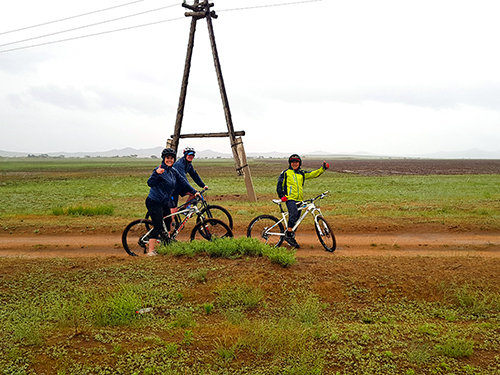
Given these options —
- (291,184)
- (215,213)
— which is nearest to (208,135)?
(215,213)

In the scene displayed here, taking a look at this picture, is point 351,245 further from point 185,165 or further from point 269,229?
point 185,165

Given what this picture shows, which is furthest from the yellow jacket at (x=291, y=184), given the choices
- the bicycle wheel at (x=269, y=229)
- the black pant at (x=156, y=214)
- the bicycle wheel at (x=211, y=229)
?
the black pant at (x=156, y=214)

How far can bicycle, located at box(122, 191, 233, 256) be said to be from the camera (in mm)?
Answer: 9086

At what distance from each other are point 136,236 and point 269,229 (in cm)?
337

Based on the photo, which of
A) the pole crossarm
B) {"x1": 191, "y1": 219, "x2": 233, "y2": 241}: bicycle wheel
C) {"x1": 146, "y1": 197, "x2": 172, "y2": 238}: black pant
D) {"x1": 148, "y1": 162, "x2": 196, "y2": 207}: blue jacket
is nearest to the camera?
{"x1": 148, "y1": 162, "x2": 196, "y2": 207}: blue jacket

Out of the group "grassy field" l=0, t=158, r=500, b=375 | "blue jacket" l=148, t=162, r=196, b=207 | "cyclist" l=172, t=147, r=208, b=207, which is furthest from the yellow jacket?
"blue jacket" l=148, t=162, r=196, b=207

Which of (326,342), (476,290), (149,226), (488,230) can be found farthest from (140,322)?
(488,230)

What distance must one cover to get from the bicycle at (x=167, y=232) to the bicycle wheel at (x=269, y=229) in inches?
34.4

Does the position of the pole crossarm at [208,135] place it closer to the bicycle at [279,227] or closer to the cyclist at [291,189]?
the cyclist at [291,189]

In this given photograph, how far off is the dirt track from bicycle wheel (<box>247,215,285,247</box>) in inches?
28.3

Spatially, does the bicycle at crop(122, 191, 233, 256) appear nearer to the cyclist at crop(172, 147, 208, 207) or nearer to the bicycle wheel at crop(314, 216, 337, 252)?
the cyclist at crop(172, 147, 208, 207)

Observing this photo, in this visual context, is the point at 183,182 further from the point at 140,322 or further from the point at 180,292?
the point at 140,322

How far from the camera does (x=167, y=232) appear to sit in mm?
9047

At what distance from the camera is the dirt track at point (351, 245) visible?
10.2 meters
